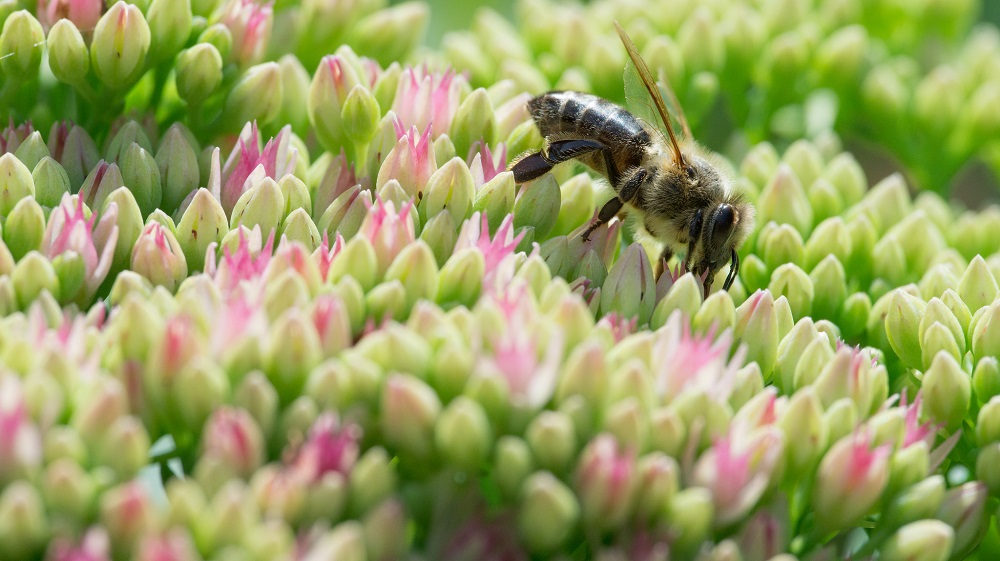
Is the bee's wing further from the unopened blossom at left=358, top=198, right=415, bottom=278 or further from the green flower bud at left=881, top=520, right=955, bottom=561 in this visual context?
the green flower bud at left=881, top=520, right=955, bottom=561

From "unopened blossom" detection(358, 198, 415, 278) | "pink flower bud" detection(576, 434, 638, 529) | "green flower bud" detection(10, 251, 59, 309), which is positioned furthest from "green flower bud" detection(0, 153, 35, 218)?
"pink flower bud" detection(576, 434, 638, 529)

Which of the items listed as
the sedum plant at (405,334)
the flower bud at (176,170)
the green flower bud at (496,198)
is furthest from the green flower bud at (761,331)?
the flower bud at (176,170)

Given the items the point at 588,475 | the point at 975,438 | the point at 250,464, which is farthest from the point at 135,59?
the point at 975,438

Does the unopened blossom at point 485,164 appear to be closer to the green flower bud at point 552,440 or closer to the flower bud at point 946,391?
the green flower bud at point 552,440

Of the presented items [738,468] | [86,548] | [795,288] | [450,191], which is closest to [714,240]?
[795,288]

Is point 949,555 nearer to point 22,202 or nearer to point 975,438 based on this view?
point 975,438

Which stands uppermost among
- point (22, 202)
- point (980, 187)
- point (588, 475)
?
point (22, 202)

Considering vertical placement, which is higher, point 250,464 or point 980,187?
point 250,464
